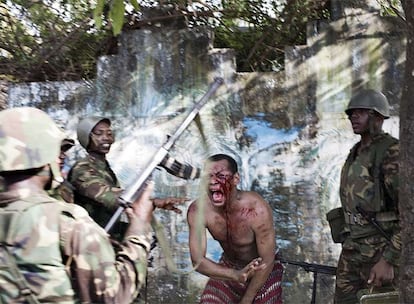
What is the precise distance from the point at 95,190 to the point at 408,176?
7.59 ft

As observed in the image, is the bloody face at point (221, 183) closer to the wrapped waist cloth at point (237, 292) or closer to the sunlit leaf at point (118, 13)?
the wrapped waist cloth at point (237, 292)

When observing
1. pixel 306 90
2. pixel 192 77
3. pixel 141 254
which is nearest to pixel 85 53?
pixel 192 77

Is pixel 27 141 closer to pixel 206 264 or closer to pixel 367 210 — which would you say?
pixel 206 264

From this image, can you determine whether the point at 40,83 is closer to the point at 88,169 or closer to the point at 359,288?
the point at 88,169

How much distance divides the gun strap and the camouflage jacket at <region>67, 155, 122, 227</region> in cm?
198

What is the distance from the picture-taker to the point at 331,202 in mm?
6211

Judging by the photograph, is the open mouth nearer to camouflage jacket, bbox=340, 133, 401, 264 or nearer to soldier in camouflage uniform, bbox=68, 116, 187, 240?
soldier in camouflage uniform, bbox=68, 116, 187, 240

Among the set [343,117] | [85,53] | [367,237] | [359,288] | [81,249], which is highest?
[85,53]

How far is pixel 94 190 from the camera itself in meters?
4.87

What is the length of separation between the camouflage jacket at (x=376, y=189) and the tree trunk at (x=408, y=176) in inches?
52.3

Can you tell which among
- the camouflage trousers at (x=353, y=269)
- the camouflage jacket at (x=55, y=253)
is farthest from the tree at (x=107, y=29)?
the camouflage jacket at (x=55, y=253)

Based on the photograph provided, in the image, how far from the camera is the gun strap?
8.95 ft

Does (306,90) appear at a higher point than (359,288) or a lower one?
higher

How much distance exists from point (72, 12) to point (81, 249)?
4724 millimetres
